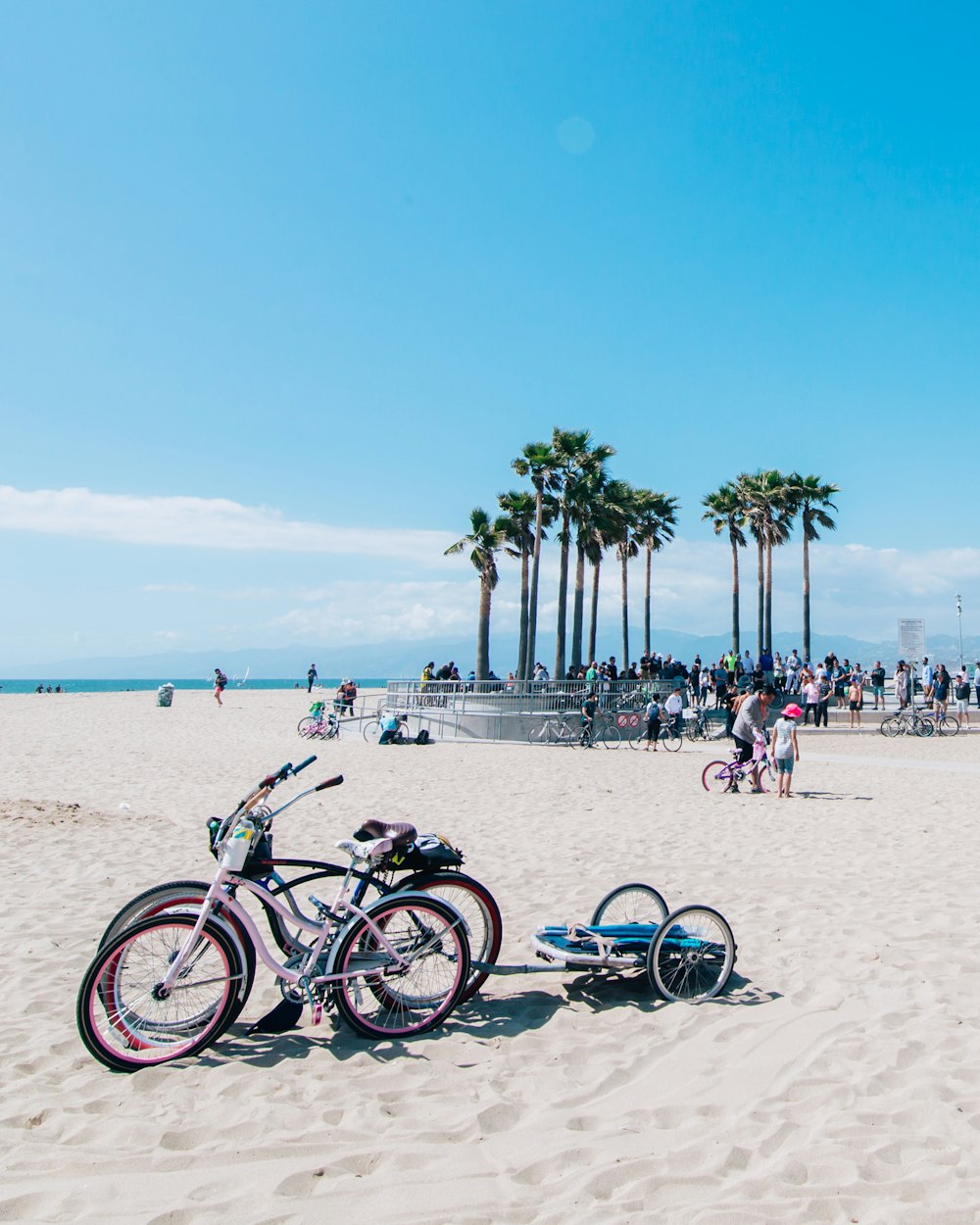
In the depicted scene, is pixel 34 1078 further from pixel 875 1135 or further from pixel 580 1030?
pixel 875 1135

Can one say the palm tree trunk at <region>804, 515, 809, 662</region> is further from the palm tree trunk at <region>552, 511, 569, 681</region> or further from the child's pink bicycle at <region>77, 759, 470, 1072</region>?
the child's pink bicycle at <region>77, 759, 470, 1072</region>

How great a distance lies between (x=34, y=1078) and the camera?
417cm

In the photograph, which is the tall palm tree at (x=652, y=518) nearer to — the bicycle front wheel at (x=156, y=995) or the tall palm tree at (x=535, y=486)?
the tall palm tree at (x=535, y=486)

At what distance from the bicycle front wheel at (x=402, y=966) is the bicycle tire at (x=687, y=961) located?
1.22 meters

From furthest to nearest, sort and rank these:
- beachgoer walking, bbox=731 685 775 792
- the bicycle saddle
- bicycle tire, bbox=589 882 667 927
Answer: beachgoer walking, bbox=731 685 775 792 < bicycle tire, bbox=589 882 667 927 < the bicycle saddle

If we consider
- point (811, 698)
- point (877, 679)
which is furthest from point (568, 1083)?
point (877, 679)

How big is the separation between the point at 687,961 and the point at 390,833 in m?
2.05

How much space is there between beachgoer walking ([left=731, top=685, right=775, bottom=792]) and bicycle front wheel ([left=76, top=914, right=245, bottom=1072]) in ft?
40.2

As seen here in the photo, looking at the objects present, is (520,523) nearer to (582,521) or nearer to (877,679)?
(582,521)

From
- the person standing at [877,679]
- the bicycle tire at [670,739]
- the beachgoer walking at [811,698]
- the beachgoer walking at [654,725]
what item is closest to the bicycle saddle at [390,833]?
the beachgoer walking at [654,725]

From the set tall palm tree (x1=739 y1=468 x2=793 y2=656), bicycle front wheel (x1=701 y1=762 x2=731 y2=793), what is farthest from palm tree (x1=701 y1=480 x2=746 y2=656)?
bicycle front wheel (x1=701 y1=762 x2=731 y2=793)

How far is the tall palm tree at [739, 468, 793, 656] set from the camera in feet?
163

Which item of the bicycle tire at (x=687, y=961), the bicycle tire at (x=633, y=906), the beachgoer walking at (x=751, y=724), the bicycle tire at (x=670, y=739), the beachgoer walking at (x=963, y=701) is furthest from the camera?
the beachgoer walking at (x=963, y=701)

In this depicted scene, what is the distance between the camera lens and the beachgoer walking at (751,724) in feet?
49.8
